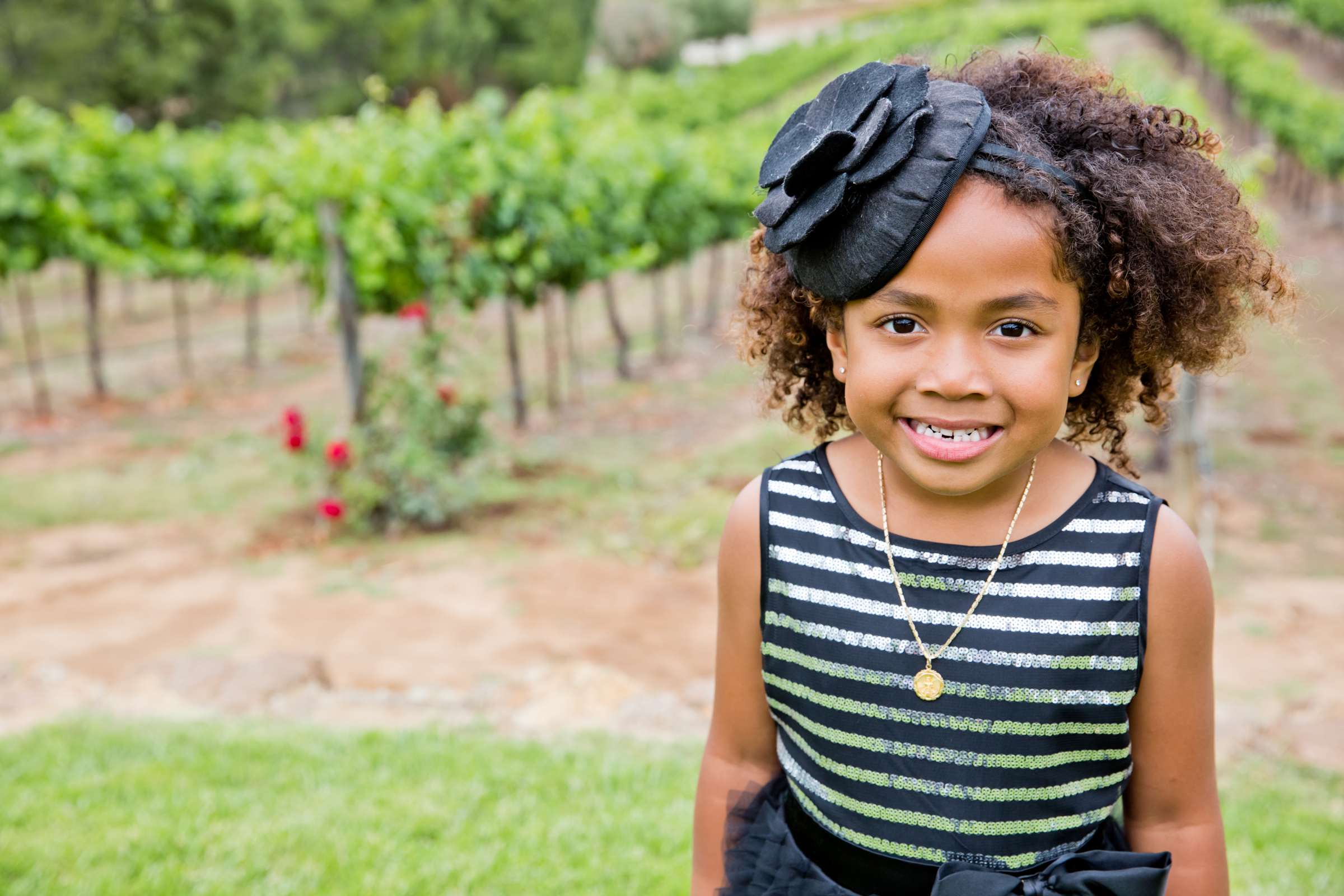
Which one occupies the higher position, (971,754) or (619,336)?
(971,754)

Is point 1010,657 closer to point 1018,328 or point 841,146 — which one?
point 1018,328

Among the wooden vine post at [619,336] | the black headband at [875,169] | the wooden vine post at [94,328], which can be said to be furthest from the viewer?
the wooden vine post at [619,336]

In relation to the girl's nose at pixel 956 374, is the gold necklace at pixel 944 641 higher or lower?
lower

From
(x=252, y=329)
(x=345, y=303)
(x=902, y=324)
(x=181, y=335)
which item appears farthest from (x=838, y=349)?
(x=252, y=329)

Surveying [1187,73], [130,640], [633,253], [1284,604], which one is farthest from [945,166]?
[1187,73]

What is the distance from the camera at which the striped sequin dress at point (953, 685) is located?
4.55ft

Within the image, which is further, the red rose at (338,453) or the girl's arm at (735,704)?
the red rose at (338,453)

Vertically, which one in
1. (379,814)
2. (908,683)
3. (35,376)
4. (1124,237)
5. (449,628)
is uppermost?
(1124,237)

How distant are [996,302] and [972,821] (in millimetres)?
633

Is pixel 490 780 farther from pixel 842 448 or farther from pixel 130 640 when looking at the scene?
pixel 130 640

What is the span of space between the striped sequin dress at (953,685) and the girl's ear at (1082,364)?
0.12 meters

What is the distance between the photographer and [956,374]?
131cm

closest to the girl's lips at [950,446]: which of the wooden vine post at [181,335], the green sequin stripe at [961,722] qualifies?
the green sequin stripe at [961,722]

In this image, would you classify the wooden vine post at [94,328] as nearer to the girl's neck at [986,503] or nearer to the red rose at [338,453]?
the red rose at [338,453]
